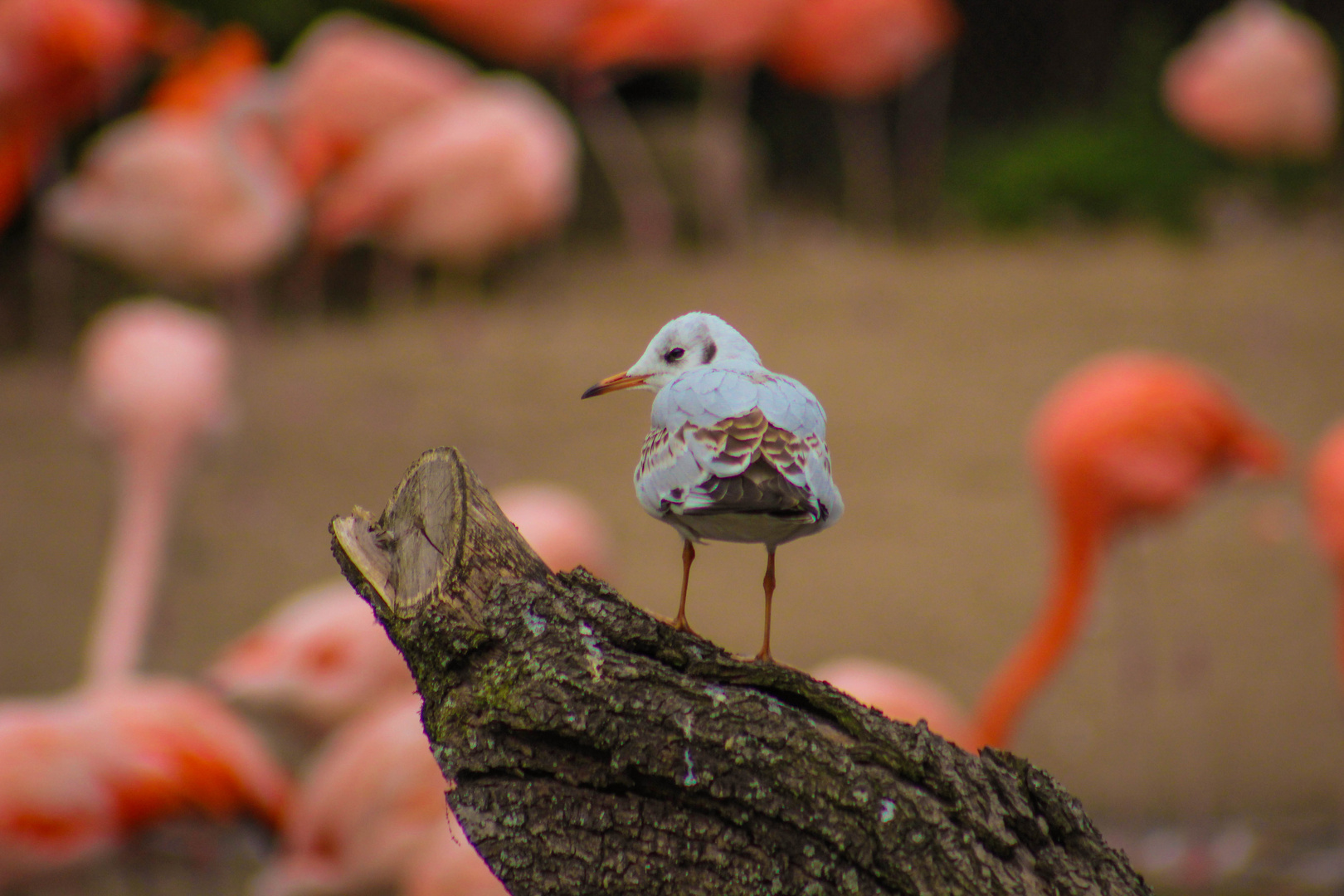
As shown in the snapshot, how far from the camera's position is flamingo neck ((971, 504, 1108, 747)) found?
3.30 meters

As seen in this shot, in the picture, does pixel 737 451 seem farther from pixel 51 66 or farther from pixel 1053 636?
pixel 51 66

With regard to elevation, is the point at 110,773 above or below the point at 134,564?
below

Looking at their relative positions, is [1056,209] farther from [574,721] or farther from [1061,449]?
[574,721]

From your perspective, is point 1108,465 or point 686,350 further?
point 1108,465

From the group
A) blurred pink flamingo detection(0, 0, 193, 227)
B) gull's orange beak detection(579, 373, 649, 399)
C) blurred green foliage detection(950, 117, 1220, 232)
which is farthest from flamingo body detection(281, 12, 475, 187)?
gull's orange beak detection(579, 373, 649, 399)

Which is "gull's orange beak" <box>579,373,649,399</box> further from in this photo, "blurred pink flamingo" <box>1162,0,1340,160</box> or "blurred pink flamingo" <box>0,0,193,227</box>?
"blurred pink flamingo" <box>1162,0,1340,160</box>

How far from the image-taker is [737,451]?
99cm

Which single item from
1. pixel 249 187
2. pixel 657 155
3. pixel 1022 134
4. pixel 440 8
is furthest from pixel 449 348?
pixel 1022 134

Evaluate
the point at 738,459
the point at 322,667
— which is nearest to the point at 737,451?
the point at 738,459

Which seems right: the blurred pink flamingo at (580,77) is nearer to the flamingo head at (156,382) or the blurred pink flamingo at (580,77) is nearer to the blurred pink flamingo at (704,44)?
the blurred pink flamingo at (704,44)

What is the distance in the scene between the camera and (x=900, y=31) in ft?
24.1

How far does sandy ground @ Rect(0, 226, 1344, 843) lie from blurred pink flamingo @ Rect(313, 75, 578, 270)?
612 mm

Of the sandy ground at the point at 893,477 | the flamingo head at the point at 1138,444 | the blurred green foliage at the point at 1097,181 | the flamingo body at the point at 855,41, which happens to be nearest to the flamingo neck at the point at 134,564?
the sandy ground at the point at 893,477

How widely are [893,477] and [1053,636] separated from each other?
1950 mm
